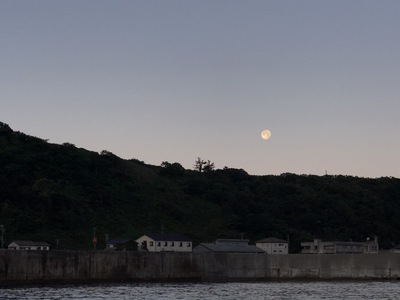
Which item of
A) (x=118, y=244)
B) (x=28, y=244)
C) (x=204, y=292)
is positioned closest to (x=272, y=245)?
(x=118, y=244)

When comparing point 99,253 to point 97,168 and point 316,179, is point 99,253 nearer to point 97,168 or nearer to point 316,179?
point 97,168

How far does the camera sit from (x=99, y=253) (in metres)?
75.3

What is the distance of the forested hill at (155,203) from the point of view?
116m

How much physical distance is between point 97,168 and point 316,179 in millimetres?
71032

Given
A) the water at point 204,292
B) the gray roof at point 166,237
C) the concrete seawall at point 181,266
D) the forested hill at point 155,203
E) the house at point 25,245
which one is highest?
the forested hill at point 155,203

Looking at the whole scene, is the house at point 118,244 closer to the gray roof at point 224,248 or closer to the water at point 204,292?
the gray roof at point 224,248

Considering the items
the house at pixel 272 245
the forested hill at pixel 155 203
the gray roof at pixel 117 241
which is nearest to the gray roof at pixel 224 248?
the house at pixel 272 245

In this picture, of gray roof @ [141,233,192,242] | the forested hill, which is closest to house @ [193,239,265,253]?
gray roof @ [141,233,192,242]

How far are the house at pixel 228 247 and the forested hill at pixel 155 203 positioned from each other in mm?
10304

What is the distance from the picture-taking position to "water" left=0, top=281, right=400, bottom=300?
2219 inches

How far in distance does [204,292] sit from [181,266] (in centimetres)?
1867

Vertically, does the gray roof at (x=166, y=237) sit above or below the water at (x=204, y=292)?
above

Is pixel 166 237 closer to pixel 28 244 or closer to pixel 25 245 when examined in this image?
pixel 28 244

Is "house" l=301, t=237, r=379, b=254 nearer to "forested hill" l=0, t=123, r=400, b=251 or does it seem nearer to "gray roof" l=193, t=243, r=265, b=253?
"forested hill" l=0, t=123, r=400, b=251
